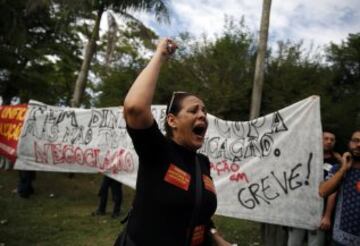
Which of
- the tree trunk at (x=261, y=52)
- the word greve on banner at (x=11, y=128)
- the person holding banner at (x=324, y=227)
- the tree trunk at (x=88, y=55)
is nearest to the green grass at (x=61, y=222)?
the word greve on banner at (x=11, y=128)

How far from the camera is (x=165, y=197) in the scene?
68.3 inches

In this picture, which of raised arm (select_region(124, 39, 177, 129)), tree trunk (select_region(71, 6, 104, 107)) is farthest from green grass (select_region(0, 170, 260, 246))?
raised arm (select_region(124, 39, 177, 129))

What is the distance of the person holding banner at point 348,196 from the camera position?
332 cm

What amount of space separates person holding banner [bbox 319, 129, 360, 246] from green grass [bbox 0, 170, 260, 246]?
289cm

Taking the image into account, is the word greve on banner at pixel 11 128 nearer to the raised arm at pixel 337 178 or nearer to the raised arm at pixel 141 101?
the raised arm at pixel 337 178

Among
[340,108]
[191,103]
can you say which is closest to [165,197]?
[191,103]

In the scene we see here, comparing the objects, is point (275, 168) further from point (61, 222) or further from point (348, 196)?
point (61, 222)

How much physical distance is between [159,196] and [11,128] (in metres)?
9.00

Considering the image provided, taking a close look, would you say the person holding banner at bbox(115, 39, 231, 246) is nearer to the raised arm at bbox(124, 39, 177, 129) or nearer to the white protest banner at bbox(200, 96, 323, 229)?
the raised arm at bbox(124, 39, 177, 129)

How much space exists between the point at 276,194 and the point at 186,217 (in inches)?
125

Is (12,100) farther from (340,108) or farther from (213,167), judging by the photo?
(213,167)

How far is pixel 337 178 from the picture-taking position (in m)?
3.50

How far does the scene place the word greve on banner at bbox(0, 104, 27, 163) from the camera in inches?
368

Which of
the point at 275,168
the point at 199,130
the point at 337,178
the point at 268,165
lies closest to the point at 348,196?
the point at 337,178
